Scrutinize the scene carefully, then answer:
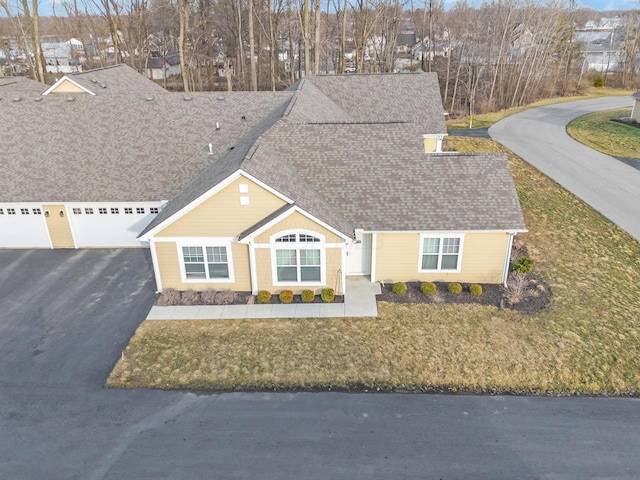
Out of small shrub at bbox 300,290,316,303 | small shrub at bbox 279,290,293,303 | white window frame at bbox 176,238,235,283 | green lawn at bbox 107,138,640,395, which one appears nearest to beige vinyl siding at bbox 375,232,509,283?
green lawn at bbox 107,138,640,395

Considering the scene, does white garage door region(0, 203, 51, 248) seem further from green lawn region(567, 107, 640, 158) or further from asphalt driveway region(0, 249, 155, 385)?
green lawn region(567, 107, 640, 158)

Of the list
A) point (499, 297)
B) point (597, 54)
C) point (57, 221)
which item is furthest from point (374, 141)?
point (597, 54)

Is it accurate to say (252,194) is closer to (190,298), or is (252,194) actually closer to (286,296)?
(286,296)

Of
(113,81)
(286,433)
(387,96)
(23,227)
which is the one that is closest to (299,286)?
(286,433)

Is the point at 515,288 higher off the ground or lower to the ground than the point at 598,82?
lower

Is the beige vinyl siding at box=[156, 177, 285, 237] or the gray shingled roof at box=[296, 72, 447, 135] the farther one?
the gray shingled roof at box=[296, 72, 447, 135]

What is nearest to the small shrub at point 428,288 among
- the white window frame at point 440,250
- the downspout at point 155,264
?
the white window frame at point 440,250
